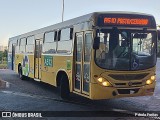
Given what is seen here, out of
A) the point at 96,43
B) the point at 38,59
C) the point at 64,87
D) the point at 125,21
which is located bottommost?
the point at 64,87

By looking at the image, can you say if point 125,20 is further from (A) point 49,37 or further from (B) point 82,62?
(A) point 49,37

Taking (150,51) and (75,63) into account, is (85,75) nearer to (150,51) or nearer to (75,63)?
(75,63)

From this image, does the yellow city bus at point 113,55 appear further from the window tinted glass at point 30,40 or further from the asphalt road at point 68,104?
the window tinted glass at point 30,40

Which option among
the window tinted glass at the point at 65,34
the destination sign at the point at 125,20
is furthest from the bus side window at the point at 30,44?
the destination sign at the point at 125,20

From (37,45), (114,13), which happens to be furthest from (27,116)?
(37,45)

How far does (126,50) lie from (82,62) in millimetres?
1523

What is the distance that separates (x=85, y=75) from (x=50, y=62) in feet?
14.0

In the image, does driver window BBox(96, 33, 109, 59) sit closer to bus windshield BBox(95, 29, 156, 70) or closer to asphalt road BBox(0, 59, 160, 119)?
bus windshield BBox(95, 29, 156, 70)

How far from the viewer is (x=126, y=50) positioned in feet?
35.0

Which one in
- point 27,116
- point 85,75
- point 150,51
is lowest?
point 27,116

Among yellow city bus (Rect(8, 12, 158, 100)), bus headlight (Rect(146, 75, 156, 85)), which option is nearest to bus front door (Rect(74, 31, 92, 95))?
yellow city bus (Rect(8, 12, 158, 100))

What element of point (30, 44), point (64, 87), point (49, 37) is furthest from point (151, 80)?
point (30, 44)

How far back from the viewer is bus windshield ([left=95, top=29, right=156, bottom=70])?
10.5 metres

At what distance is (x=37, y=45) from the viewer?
17.9 meters
